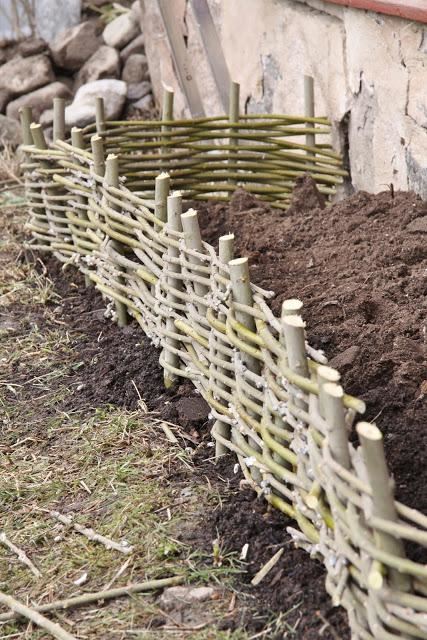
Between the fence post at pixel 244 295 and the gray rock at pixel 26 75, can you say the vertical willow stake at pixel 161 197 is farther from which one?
the gray rock at pixel 26 75

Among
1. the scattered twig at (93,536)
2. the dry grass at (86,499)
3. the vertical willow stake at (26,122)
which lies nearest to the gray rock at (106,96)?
the vertical willow stake at (26,122)

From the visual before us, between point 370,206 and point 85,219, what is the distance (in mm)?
1456

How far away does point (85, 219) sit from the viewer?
511cm

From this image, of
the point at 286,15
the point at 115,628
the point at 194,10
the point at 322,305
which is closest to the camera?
the point at 115,628

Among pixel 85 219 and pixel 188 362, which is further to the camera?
pixel 85 219

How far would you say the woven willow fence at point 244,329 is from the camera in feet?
7.61

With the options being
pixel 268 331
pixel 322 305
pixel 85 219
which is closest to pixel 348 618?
pixel 268 331

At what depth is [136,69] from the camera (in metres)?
8.24

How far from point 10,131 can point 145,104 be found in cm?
106

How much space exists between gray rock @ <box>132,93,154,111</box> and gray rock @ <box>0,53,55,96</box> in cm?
84

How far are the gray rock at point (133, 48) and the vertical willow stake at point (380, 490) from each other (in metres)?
→ 6.58

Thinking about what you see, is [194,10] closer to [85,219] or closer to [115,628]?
[85,219]

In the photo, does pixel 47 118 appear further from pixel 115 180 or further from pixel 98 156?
pixel 115 180

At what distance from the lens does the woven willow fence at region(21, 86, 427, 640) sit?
232 cm
